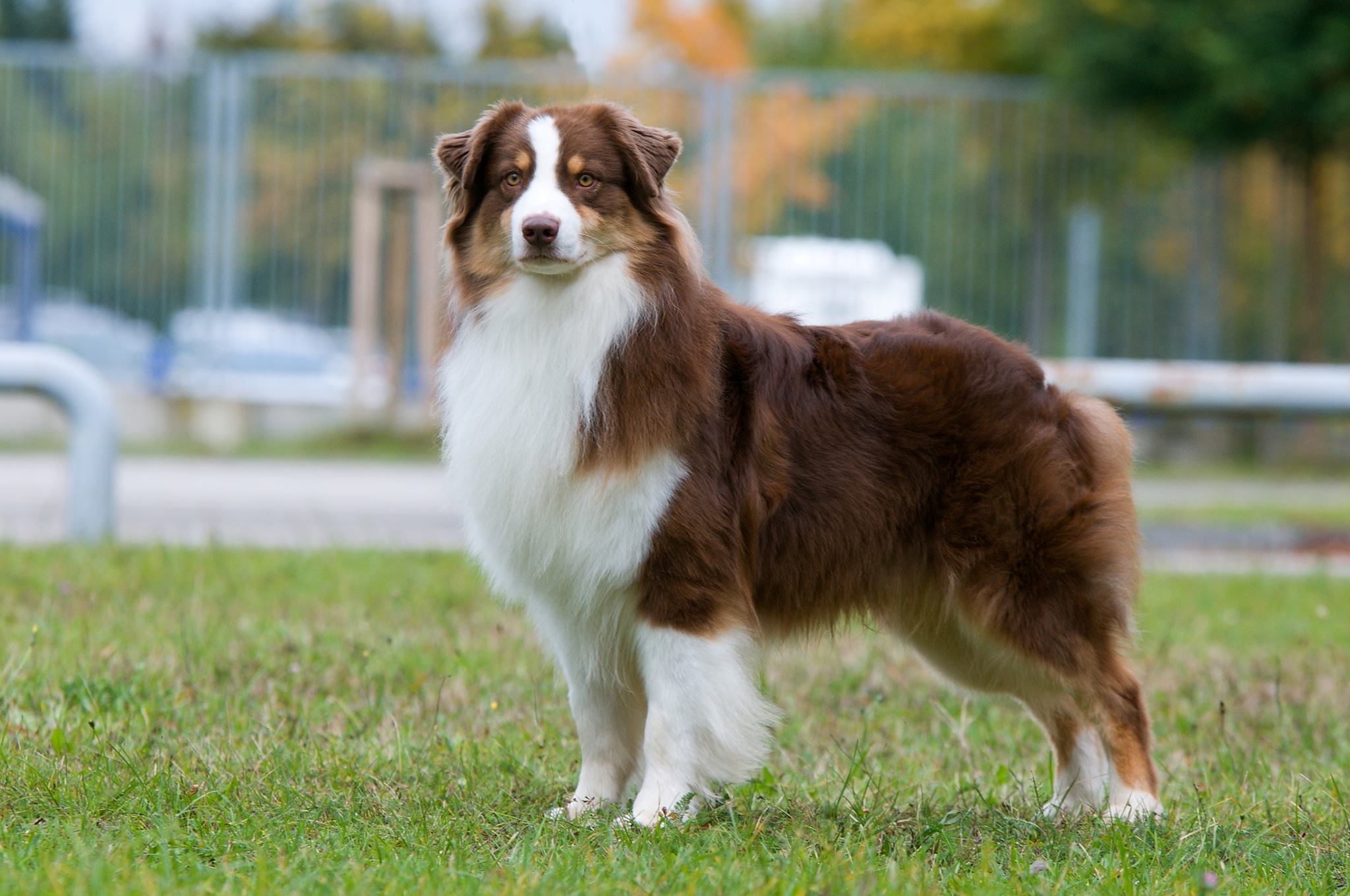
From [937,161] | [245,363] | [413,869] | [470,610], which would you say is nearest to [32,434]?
[245,363]

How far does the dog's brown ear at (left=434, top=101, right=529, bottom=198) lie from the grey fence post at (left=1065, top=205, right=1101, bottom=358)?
11.7 metres

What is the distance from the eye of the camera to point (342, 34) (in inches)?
1136

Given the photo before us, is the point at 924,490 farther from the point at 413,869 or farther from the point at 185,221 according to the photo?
the point at 185,221

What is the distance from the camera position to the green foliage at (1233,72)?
47.3 ft

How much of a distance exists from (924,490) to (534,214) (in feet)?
4.26

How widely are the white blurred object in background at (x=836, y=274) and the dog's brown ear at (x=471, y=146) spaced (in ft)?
34.9

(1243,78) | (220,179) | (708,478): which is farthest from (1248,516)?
(220,179)

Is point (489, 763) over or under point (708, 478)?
under

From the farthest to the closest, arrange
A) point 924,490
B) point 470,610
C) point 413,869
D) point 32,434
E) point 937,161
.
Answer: point 32,434 < point 937,161 < point 470,610 < point 924,490 < point 413,869

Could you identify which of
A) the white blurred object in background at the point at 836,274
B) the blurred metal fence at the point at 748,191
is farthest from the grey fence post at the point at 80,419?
the white blurred object in background at the point at 836,274

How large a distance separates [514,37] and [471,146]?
21699mm

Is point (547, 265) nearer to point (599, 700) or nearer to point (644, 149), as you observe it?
point (644, 149)

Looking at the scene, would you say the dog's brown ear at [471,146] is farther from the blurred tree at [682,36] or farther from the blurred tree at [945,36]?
the blurred tree at [682,36]

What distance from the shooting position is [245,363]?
15.1m
